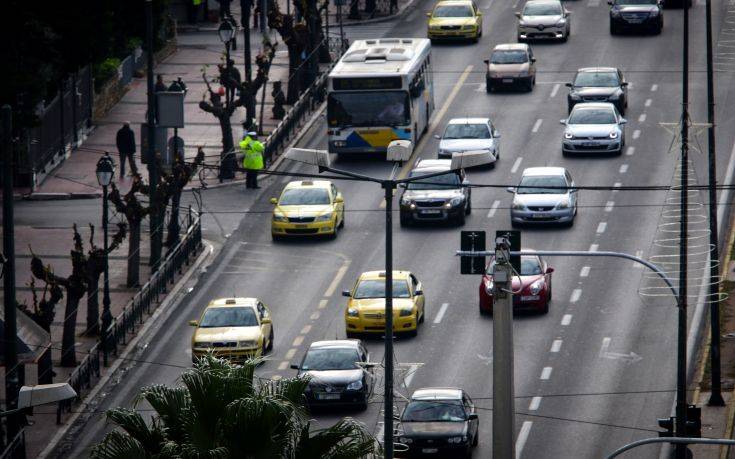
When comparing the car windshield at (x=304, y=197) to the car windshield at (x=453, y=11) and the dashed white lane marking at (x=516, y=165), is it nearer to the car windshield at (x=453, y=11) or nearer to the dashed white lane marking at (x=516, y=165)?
the dashed white lane marking at (x=516, y=165)

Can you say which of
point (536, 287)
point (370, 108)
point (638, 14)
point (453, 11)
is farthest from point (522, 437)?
point (453, 11)

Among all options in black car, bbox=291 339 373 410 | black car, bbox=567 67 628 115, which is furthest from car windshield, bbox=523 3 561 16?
black car, bbox=291 339 373 410

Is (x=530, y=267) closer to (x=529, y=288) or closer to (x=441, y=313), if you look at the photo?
(x=529, y=288)

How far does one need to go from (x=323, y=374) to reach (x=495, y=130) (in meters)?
21.5

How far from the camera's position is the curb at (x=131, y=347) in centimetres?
4278

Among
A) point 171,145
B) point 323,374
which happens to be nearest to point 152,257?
point 171,145

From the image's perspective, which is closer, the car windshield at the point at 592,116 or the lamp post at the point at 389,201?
the lamp post at the point at 389,201

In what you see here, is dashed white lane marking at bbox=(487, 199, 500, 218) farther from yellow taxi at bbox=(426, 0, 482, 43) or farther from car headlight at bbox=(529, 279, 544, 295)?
yellow taxi at bbox=(426, 0, 482, 43)

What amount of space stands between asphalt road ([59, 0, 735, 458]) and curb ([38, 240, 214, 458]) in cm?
43

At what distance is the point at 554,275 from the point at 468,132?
10550mm

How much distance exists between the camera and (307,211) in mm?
55625

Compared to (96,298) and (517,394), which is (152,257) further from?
(517,394)

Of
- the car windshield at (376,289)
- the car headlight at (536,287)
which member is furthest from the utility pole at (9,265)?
the car headlight at (536,287)

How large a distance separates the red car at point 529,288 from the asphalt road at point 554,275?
0.38 metres
